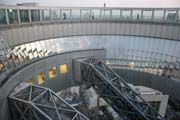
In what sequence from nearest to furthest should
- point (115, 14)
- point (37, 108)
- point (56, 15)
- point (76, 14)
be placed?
point (37, 108) < point (56, 15) < point (76, 14) < point (115, 14)

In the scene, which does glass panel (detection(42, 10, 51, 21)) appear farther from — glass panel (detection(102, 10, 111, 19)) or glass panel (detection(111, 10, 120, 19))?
glass panel (detection(111, 10, 120, 19))

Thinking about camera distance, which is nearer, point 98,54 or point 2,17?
point 2,17

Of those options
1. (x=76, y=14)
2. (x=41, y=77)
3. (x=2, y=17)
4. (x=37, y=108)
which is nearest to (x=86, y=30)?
(x=76, y=14)

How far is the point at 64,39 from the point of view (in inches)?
1053

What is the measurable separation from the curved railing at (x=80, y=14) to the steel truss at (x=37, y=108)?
1109 centimetres

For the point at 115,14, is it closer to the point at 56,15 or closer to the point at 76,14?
the point at 76,14

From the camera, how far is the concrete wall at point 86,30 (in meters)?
21.5

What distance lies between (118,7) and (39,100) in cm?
2182

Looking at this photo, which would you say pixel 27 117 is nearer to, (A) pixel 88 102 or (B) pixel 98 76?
(B) pixel 98 76

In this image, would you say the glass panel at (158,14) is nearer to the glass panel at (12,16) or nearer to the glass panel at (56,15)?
the glass panel at (56,15)

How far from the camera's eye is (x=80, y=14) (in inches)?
1124

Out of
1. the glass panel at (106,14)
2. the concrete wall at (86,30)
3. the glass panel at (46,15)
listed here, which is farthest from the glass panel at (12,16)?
the glass panel at (106,14)

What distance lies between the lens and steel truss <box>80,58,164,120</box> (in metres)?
18.3

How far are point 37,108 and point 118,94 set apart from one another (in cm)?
951
